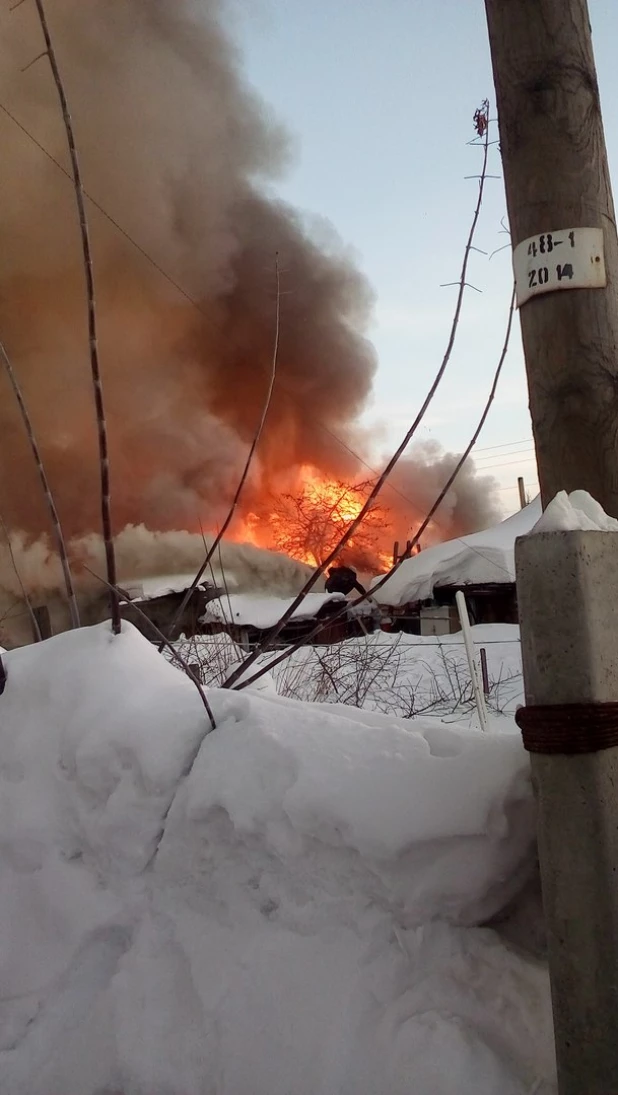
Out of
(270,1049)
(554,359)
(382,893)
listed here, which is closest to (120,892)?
(270,1049)

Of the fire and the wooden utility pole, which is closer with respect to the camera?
the wooden utility pole

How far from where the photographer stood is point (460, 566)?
781 inches

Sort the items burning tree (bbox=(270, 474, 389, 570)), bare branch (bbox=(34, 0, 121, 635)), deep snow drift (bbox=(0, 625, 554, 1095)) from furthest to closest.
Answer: burning tree (bbox=(270, 474, 389, 570))
bare branch (bbox=(34, 0, 121, 635))
deep snow drift (bbox=(0, 625, 554, 1095))

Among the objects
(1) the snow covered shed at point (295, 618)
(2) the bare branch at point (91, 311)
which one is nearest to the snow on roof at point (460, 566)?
(1) the snow covered shed at point (295, 618)

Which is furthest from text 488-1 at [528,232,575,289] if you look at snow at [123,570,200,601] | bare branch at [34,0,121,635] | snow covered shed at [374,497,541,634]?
snow at [123,570,200,601]

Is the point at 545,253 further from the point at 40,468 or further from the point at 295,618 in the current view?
the point at 295,618

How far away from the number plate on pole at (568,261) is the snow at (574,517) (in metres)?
0.44

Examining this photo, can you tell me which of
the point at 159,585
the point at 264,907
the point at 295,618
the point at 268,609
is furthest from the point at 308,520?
the point at 264,907

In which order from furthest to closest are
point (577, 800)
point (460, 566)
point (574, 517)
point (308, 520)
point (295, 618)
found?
point (308, 520) < point (460, 566) < point (295, 618) < point (574, 517) < point (577, 800)

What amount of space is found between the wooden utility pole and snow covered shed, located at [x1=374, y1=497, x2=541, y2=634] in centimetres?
1737

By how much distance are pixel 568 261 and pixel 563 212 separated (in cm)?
10

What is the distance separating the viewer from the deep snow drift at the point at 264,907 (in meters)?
1.19

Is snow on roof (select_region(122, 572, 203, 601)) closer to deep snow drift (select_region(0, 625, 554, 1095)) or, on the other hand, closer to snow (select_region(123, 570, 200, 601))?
snow (select_region(123, 570, 200, 601))

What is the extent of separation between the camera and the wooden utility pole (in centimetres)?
146
